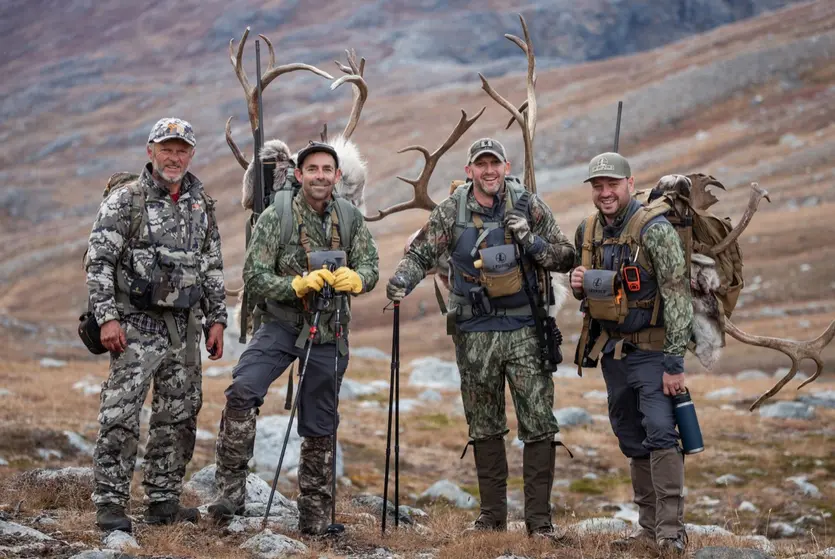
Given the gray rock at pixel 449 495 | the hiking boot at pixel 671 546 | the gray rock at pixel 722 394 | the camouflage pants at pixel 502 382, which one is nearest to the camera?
the hiking boot at pixel 671 546

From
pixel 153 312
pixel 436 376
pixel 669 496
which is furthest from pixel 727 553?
pixel 436 376

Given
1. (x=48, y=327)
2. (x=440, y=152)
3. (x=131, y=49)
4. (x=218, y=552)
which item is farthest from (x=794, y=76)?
(x=131, y=49)

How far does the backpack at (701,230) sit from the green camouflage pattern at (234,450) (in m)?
3.56

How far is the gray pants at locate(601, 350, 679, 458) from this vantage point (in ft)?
23.9

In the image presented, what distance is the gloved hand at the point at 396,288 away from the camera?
7609 millimetres

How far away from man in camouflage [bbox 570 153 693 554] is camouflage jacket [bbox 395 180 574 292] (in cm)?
20

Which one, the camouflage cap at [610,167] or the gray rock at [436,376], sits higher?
the camouflage cap at [610,167]

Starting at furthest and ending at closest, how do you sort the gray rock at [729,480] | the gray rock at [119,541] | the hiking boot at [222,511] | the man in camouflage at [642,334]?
1. the gray rock at [729,480]
2. the hiking boot at [222,511]
3. the man in camouflage at [642,334]
4. the gray rock at [119,541]

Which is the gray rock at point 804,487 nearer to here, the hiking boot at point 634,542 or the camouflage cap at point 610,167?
the hiking boot at point 634,542

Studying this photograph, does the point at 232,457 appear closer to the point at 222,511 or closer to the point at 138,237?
the point at 222,511

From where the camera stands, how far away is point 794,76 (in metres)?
71.6

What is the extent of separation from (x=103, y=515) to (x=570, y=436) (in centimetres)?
1192

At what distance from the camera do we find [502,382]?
26.3 feet

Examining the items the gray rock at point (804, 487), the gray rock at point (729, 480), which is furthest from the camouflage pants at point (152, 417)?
the gray rock at point (804, 487)
